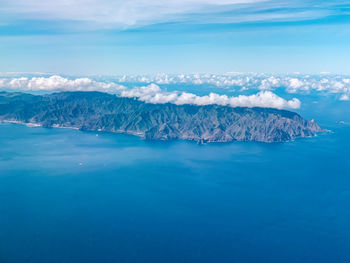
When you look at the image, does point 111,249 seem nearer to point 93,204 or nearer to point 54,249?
point 54,249

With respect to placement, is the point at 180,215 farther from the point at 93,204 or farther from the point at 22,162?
the point at 22,162

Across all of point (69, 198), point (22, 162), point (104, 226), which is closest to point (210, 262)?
point (104, 226)

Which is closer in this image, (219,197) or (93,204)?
(93,204)

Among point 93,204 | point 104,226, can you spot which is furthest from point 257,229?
point 93,204

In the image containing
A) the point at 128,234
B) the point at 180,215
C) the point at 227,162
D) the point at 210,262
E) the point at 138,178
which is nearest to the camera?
the point at 210,262

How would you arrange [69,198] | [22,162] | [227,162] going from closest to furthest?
[69,198], [22,162], [227,162]

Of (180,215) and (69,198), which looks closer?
(180,215)
